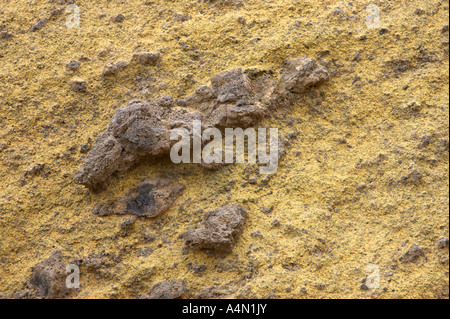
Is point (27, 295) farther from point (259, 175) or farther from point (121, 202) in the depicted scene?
point (259, 175)

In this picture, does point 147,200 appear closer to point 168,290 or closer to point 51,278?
point 168,290

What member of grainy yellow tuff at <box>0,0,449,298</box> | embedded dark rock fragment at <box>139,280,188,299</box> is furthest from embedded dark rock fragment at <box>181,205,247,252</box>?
embedded dark rock fragment at <box>139,280,188,299</box>

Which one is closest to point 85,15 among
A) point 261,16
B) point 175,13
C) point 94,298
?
point 175,13

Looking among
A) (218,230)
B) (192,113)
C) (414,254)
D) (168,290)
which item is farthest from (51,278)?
(414,254)

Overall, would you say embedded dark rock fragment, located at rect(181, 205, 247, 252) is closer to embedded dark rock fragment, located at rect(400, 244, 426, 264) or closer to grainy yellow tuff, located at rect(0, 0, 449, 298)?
grainy yellow tuff, located at rect(0, 0, 449, 298)

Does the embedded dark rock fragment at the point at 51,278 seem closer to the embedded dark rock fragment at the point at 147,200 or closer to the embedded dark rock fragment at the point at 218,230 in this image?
the embedded dark rock fragment at the point at 147,200
